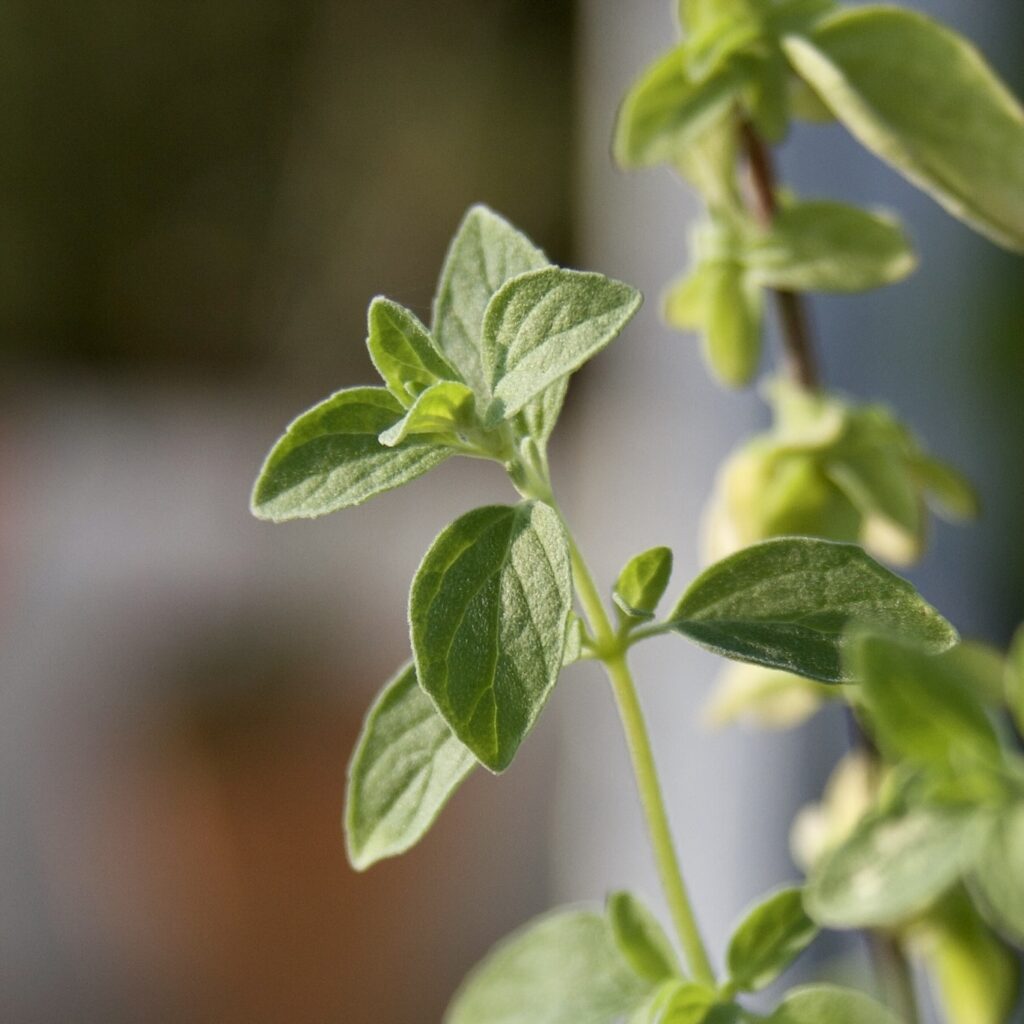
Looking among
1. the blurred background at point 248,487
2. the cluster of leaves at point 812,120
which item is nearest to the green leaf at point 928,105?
the cluster of leaves at point 812,120

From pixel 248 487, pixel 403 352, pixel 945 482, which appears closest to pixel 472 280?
pixel 403 352

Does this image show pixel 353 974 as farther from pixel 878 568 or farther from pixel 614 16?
pixel 878 568

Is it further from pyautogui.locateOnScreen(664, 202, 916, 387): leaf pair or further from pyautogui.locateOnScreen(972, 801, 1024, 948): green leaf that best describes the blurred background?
pyautogui.locateOnScreen(972, 801, 1024, 948): green leaf

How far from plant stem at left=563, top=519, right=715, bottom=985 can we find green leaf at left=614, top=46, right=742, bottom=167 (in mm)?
87

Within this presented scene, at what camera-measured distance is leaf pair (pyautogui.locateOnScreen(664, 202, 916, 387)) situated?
8.8 inches

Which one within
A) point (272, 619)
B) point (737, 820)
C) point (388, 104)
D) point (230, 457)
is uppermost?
point (388, 104)

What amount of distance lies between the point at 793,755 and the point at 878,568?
0.76 m

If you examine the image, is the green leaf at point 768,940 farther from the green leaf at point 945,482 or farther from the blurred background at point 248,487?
the blurred background at point 248,487

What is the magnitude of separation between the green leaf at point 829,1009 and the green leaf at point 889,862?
4cm

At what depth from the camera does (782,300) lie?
24 cm

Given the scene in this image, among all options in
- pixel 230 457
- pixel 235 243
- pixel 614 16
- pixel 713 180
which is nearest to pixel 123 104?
pixel 235 243

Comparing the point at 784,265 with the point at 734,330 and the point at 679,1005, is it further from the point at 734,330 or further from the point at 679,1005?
the point at 679,1005

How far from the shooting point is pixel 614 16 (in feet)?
3.43

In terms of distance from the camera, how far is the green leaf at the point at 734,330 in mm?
244
